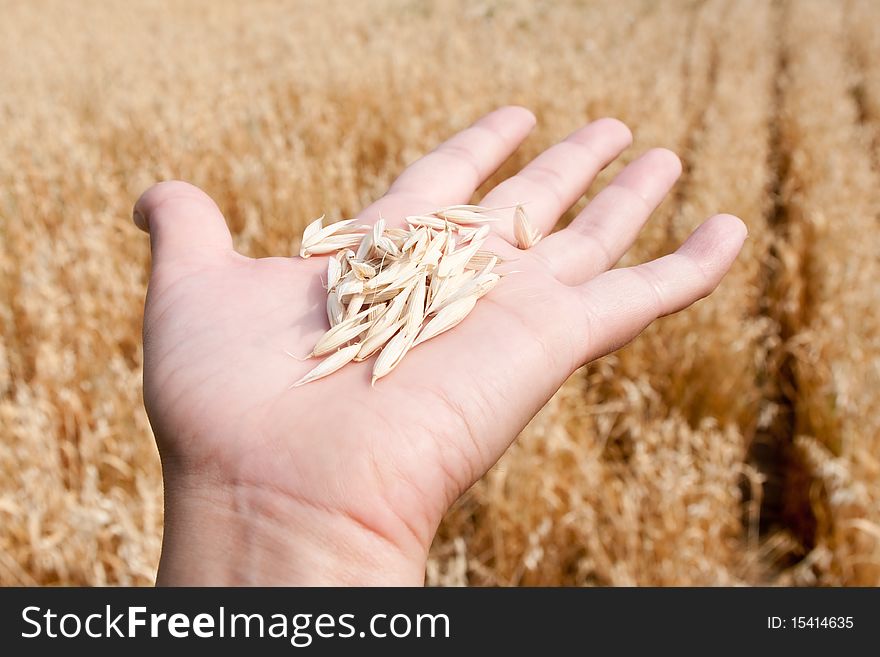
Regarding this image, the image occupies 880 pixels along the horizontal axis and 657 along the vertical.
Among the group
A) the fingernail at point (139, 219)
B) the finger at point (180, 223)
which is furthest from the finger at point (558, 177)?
the fingernail at point (139, 219)

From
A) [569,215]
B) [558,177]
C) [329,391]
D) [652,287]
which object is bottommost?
[329,391]

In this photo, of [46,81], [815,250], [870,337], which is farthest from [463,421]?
[46,81]

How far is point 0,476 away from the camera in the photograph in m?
1.94

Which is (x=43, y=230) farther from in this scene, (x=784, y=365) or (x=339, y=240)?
(x=784, y=365)

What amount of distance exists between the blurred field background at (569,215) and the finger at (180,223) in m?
0.58

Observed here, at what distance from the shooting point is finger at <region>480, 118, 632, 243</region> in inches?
85.1

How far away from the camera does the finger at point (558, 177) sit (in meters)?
2.16

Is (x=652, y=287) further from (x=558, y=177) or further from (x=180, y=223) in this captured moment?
(x=180, y=223)

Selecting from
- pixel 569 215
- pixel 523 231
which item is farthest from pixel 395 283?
pixel 569 215

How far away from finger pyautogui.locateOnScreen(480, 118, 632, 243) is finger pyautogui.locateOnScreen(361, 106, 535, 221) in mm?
112

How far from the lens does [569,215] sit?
A: 3.66 m

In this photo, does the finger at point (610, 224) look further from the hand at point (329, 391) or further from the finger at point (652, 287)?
the finger at point (652, 287)

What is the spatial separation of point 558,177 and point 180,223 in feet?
3.85

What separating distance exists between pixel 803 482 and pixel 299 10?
7.63 m
